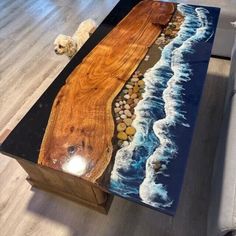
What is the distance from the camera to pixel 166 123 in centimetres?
95

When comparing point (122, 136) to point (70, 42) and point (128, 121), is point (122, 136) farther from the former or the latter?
point (70, 42)

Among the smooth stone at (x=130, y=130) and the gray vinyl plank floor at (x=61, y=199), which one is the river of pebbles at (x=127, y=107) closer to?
the smooth stone at (x=130, y=130)

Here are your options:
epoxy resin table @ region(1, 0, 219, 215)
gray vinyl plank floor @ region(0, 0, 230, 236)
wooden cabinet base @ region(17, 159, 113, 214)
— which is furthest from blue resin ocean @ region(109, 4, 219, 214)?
gray vinyl plank floor @ region(0, 0, 230, 236)

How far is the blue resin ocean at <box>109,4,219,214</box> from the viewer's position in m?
0.79

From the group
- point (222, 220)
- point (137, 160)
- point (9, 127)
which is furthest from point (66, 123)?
point (9, 127)

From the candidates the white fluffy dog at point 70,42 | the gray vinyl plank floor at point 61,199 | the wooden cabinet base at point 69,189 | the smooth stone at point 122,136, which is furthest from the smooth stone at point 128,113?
the white fluffy dog at point 70,42

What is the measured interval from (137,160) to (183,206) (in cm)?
51

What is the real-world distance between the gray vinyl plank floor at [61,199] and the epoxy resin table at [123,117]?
0.09m

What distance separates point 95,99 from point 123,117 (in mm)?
162

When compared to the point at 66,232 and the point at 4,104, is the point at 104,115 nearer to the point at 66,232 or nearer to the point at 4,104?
the point at 66,232

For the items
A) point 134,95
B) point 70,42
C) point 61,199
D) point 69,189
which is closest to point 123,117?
point 134,95

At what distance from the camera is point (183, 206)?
3.89 feet

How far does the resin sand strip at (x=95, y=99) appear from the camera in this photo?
0.87 metres

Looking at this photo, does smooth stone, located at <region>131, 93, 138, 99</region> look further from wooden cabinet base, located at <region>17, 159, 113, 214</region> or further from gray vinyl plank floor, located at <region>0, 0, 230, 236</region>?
gray vinyl plank floor, located at <region>0, 0, 230, 236</region>
